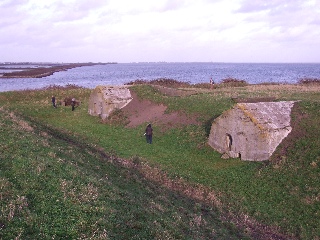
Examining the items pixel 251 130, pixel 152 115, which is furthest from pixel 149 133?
pixel 251 130

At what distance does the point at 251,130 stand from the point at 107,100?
62.2 ft

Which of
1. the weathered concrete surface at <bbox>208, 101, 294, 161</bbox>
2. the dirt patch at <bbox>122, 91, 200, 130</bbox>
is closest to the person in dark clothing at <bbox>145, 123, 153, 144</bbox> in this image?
the dirt patch at <bbox>122, 91, 200, 130</bbox>

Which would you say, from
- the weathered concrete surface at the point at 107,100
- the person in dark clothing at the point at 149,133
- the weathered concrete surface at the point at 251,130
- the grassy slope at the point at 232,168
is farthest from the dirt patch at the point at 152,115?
the weathered concrete surface at the point at 251,130

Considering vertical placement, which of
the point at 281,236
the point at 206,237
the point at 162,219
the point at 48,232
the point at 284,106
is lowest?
the point at 281,236

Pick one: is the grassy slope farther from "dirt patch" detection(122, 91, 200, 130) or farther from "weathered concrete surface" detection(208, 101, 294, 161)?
"dirt patch" detection(122, 91, 200, 130)

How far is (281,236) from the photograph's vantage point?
608 inches

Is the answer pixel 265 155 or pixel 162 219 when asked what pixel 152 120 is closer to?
pixel 265 155

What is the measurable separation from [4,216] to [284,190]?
14.3m

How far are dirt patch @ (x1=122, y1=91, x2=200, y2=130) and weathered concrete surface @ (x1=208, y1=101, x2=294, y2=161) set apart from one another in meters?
5.71

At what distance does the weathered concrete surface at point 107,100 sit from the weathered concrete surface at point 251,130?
15322 mm

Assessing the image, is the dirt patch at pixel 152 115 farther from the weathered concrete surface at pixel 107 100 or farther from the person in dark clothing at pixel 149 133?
the person in dark clothing at pixel 149 133

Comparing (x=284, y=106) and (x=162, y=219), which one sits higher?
(x=284, y=106)

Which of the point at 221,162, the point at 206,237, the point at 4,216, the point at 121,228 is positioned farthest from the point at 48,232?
the point at 221,162

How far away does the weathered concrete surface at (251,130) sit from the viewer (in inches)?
866
